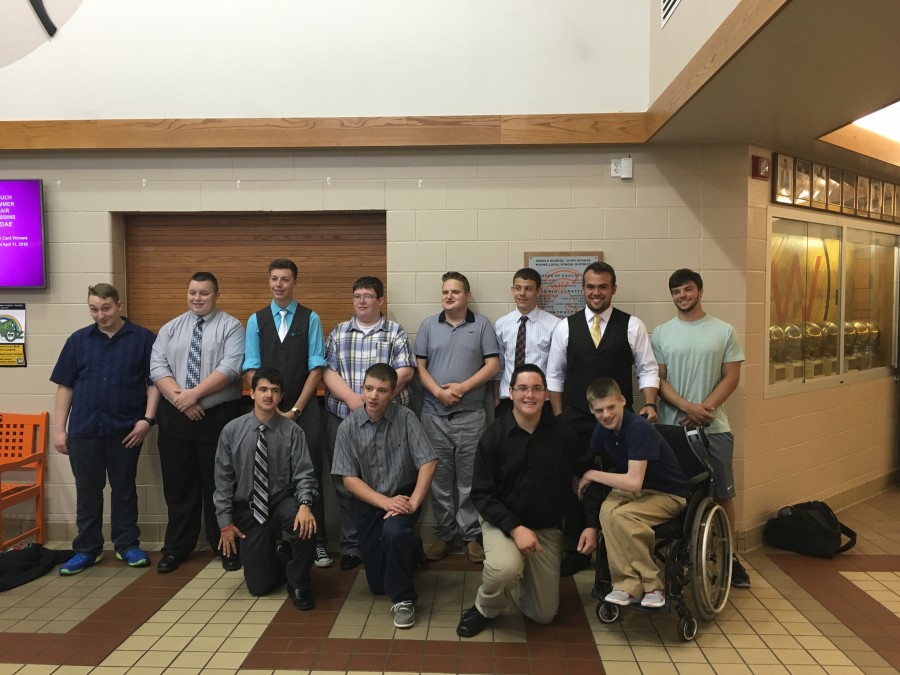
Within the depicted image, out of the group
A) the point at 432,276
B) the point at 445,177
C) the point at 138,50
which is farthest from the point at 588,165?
the point at 138,50

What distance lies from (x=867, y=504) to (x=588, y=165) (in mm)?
3582

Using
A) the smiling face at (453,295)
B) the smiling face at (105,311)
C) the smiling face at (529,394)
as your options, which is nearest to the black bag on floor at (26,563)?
the smiling face at (105,311)

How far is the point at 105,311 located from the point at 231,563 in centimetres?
166

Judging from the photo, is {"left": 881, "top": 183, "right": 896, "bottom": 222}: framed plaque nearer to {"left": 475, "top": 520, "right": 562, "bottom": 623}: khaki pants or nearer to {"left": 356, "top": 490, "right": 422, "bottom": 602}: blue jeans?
{"left": 475, "top": 520, "right": 562, "bottom": 623}: khaki pants

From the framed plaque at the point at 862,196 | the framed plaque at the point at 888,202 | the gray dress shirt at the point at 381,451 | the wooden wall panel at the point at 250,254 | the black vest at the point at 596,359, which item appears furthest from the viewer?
the framed plaque at the point at 888,202

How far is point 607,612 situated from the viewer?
9.61 ft

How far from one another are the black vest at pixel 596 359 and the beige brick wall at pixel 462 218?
64cm

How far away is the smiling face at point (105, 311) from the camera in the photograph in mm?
3568

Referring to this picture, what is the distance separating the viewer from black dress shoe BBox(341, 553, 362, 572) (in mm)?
3600

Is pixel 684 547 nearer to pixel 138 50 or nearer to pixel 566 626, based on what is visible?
pixel 566 626

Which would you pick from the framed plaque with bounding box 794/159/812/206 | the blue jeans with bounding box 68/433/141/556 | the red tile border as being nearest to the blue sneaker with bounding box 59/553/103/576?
the blue jeans with bounding box 68/433/141/556

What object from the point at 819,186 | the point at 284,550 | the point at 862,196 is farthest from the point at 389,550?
the point at 862,196

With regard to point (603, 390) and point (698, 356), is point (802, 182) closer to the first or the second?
point (698, 356)

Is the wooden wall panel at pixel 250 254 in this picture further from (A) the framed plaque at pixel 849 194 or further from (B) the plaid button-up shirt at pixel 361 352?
(A) the framed plaque at pixel 849 194
